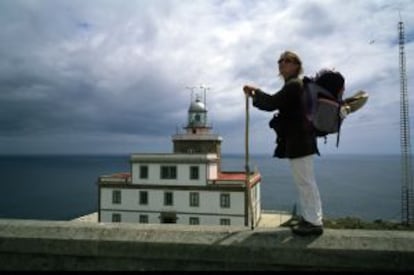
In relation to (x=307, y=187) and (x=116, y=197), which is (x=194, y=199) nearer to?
(x=116, y=197)

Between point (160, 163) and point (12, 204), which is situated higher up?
point (160, 163)

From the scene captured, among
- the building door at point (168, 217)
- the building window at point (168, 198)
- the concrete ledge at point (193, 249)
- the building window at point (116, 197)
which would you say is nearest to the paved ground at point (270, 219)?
the building window at point (116, 197)

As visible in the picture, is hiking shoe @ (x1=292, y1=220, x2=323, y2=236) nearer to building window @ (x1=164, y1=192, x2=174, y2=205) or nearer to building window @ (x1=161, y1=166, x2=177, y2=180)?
building window @ (x1=161, y1=166, x2=177, y2=180)

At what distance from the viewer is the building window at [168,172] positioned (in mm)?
31375

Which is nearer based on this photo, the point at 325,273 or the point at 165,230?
the point at 325,273

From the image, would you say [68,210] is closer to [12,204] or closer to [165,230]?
[12,204]

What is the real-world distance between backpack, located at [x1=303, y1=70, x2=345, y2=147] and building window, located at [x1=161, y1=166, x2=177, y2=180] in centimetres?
2795

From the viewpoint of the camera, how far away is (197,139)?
36.2 meters

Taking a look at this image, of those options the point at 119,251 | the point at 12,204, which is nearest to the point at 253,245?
the point at 119,251

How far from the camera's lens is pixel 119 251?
3447mm

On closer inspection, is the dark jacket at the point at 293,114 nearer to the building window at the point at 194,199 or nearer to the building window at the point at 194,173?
the building window at the point at 194,173

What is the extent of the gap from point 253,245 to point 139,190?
97.7ft

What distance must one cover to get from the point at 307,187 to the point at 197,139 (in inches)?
1274

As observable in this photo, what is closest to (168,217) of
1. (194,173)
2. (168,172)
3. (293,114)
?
(168,172)
